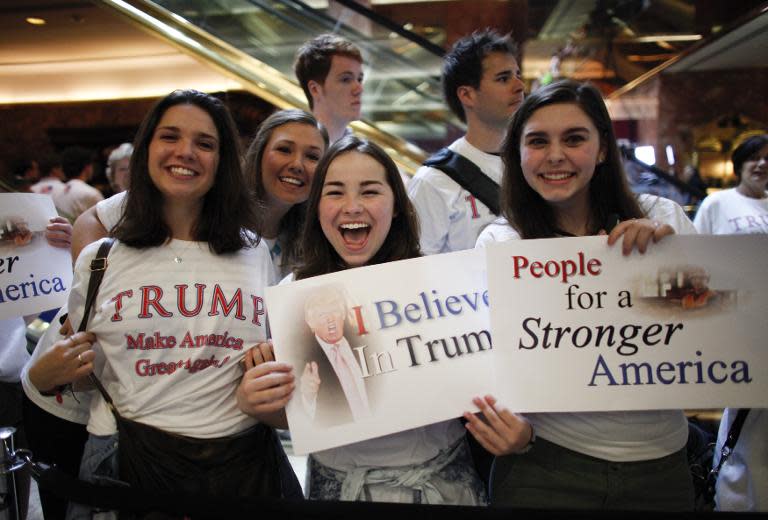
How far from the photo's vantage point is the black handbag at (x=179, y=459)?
58.2 inches

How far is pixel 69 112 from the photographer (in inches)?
389

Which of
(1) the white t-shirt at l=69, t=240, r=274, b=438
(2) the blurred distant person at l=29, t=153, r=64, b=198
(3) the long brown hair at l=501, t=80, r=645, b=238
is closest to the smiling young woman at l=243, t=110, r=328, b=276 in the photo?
(1) the white t-shirt at l=69, t=240, r=274, b=438

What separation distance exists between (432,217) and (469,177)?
210mm

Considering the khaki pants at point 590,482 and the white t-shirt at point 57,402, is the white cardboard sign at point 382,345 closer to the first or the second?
the khaki pants at point 590,482

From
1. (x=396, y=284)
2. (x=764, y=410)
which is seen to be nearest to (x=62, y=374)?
(x=396, y=284)

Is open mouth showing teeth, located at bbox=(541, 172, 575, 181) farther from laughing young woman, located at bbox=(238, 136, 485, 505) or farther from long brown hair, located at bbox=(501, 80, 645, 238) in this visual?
laughing young woman, located at bbox=(238, 136, 485, 505)

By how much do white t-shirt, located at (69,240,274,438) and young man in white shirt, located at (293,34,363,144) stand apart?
5.01 feet

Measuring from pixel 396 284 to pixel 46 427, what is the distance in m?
1.14

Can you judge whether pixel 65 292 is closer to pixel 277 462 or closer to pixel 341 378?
pixel 277 462

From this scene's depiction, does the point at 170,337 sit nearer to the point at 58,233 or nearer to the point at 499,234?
the point at 499,234

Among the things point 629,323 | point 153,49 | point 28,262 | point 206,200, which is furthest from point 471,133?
point 153,49

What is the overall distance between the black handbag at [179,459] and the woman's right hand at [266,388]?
0.44 feet

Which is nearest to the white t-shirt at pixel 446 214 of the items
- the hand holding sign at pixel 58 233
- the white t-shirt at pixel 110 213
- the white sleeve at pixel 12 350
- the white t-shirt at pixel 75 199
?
the white t-shirt at pixel 110 213

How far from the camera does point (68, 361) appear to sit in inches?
59.6
